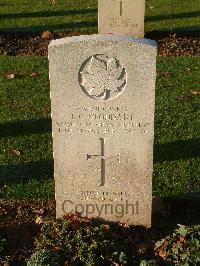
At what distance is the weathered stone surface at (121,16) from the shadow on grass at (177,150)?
3.90 metres

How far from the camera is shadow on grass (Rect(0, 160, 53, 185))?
5.76 metres

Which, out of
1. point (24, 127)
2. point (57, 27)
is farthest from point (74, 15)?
point (24, 127)

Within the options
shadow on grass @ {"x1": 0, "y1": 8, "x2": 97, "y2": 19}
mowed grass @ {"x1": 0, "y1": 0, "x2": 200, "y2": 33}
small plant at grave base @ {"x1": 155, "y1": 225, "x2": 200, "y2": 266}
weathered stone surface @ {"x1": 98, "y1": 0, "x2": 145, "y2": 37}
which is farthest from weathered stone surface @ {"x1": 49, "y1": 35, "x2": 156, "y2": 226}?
shadow on grass @ {"x1": 0, "y1": 8, "x2": 97, "y2": 19}

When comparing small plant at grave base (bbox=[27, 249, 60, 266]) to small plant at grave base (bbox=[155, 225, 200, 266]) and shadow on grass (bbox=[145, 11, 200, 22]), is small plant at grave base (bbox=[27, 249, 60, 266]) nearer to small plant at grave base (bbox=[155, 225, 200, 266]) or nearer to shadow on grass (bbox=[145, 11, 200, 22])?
small plant at grave base (bbox=[155, 225, 200, 266])

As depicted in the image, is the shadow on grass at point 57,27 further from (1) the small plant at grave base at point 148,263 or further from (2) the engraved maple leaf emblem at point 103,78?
(1) the small plant at grave base at point 148,263

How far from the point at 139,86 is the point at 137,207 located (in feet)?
3.76

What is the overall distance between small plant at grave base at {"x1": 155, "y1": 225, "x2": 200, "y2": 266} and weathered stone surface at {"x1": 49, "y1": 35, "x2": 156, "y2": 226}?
0.42 metres

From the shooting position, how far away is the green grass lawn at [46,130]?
5.64 meters

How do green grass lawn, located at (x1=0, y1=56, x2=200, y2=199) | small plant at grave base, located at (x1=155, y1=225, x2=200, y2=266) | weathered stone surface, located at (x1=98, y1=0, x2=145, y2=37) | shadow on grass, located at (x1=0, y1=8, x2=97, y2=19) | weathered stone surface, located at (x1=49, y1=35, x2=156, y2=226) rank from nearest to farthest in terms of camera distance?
weathered stone surface, located at (x1=49, y1=35, x2=156, y2=226)
small plant at grave base, located at (x1=155, y1=225, x2=200, y2=266)
green grass lawn, located at (x1=0, y1=56, x2=200, y2=199)
weathered stone surface, located at (x1=98, y1=0, x2=145, y2=37)
shadow on grass, located at (x1=0, y1=8, x2=97, y2=19)

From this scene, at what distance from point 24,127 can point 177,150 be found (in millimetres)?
2023

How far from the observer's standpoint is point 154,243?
176 inches

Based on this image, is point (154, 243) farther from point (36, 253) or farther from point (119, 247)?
point (36, 253)

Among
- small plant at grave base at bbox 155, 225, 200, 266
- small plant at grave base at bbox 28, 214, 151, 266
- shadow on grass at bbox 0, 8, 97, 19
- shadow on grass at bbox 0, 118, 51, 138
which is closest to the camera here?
small plant at grave base at bbox 155, 225, 200, 266

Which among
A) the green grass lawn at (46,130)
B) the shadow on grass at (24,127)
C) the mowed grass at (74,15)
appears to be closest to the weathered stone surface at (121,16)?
the green grass lawn at (46,130)
